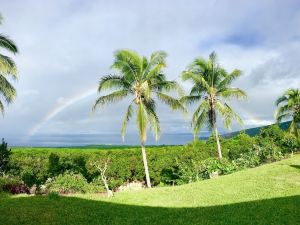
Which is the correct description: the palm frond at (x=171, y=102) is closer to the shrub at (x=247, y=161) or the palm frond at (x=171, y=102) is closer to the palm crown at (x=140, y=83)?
the palm crown at (x=140, y=83)

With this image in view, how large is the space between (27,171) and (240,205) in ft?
70.4

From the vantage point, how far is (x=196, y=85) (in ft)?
111

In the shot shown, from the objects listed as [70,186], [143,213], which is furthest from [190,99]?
[143,213]

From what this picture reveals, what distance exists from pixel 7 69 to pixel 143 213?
15.3 metres

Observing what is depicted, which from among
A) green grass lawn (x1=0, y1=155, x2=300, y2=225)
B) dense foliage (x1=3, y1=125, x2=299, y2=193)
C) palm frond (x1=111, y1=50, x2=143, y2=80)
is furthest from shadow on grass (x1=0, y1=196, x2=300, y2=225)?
palm frond (x1=111, y1=50, x2=143, y2=80)

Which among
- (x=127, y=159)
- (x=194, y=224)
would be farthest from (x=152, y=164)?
(x=194, y=224)

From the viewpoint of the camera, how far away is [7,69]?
2425 cm

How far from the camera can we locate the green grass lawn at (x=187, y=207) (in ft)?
39.7

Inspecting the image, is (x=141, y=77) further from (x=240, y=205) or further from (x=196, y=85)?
(x=240, y=205)

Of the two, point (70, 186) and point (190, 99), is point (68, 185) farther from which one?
point (190, 99)

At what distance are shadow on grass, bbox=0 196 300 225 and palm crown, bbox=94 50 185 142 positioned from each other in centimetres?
1334

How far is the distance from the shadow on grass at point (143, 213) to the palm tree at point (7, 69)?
441 inches

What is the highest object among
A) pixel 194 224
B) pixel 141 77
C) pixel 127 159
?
pixel 141 77

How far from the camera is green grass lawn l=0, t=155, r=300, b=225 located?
12109 millimetres
